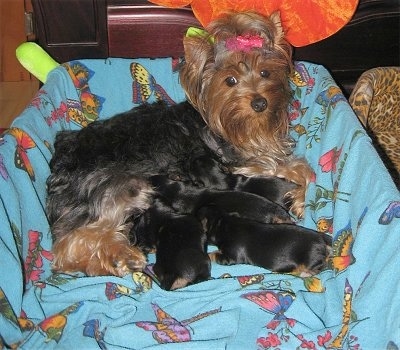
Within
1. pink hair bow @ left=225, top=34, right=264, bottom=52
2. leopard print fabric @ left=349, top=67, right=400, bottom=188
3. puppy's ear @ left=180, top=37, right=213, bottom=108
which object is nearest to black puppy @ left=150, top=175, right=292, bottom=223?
puppy's ear @ left=180, top=37, right=213, bottom=108

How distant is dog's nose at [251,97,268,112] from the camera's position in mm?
2861

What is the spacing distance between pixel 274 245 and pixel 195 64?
3.60 ft

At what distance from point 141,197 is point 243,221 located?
1.91 ft

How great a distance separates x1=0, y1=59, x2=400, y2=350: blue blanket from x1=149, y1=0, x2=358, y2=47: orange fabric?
0.86 m

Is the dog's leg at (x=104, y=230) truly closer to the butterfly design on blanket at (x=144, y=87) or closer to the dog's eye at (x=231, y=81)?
the dog's eye at (x=231, y=81)

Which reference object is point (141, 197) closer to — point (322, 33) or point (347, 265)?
point (347, 265)

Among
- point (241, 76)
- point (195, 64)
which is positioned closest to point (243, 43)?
point (241, 76)

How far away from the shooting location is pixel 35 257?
2.65 metres

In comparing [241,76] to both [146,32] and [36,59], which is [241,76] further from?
[36,59]

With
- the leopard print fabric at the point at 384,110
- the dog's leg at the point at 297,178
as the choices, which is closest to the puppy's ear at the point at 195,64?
the dog's leg at the point at 297,178

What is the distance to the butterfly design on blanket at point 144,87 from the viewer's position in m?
3.68

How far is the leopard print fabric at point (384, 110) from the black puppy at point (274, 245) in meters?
1.02

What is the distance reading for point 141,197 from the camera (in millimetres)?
2859

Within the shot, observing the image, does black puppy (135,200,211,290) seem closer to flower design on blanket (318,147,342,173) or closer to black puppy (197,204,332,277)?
black puppy (197,204,332,277)
